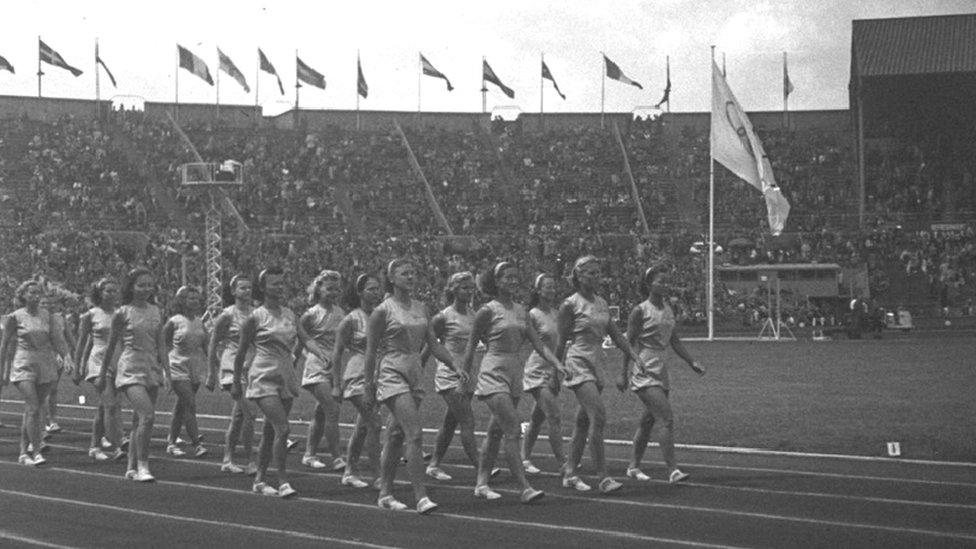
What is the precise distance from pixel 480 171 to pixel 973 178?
64.6 ft

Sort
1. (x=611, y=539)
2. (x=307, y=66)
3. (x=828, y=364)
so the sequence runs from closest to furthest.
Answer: (x=611, y=539) < (x=828, y=364) < (x=307, y=66)

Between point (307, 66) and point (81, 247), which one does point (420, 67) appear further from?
point (81, 247)

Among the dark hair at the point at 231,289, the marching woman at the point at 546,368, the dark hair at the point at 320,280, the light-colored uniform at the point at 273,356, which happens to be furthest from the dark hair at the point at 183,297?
the marching woman at the point at 546,368

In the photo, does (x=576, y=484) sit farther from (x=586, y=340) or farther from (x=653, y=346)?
(x=653, y=346)

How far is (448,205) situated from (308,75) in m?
13.6

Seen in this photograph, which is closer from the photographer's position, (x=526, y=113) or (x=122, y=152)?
(x=122, y=152)

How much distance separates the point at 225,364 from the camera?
56.9ft

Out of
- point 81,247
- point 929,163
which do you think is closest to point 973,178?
point 929,163

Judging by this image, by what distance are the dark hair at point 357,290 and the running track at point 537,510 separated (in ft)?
5.70

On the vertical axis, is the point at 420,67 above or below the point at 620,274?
Answer: above

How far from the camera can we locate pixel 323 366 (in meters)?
15.6

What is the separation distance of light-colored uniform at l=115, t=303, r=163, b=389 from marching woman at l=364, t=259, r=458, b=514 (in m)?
3.75

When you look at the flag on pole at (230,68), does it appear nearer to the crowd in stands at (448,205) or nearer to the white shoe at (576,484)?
the crowd in stands at (448,205)

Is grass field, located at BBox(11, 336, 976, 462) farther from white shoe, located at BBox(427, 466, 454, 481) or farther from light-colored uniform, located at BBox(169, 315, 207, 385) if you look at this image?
light-colored uniform, located at BBox(169, 315, 207, 385)
